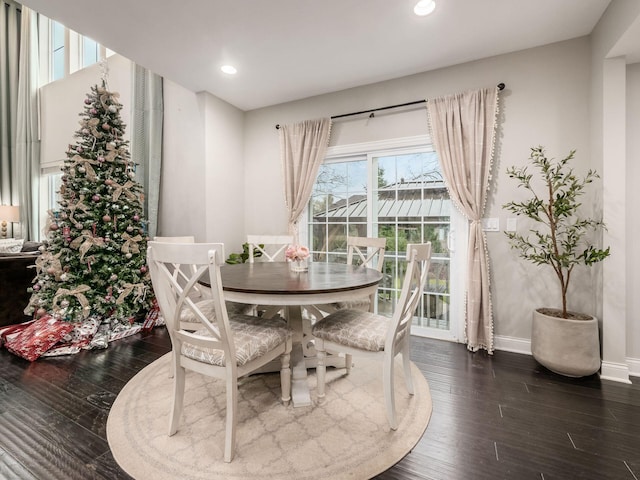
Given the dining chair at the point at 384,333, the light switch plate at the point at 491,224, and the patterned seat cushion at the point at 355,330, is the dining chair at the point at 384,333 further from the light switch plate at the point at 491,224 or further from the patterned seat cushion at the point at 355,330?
the light switch plate at the point at 491,224

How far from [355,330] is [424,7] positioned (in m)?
2.32

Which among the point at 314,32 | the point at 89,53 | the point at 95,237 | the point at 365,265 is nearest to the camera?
the point at 314,32

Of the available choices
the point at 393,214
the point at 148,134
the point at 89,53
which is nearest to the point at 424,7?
the point at 393,214

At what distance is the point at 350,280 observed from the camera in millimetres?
1873

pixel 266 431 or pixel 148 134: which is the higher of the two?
pixel 148 134

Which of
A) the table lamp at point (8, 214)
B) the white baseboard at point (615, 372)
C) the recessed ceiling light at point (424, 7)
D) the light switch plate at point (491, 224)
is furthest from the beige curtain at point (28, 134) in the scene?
the white baseboard at point (615, 372)

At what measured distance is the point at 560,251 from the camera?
254 cm

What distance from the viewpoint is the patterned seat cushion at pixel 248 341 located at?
146 centimetres

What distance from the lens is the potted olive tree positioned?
2127 mm

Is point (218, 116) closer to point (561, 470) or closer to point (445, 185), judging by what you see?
point (445, 185)

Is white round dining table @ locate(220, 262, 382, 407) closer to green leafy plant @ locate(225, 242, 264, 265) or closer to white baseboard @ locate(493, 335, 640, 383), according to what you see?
green leafy plant @ locate(225, 242, 264, 265)

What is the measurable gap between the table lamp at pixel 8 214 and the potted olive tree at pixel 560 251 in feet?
24.0

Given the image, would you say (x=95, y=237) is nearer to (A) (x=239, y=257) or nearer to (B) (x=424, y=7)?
(A) (x=239, y=257)

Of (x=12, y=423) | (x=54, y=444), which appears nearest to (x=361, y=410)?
(x=54, y=444)
